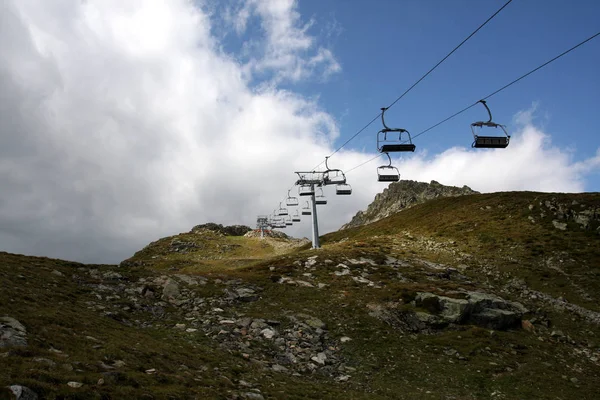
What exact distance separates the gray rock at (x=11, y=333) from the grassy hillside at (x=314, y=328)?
0.46 metres

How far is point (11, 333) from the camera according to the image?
44.0 ft

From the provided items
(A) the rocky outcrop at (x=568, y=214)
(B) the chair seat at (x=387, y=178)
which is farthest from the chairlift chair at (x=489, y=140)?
(A) the rocky outcrop at (x=568, y=214)

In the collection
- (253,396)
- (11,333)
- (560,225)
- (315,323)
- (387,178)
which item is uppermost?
(387,178)

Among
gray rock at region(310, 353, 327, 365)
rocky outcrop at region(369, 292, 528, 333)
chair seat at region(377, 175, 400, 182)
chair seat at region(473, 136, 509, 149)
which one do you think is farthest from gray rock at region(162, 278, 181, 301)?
chair seat at region(473, 136, 509, 149)

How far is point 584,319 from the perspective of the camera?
107ft

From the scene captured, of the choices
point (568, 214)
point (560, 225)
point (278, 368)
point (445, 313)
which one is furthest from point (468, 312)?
point (568, 214)

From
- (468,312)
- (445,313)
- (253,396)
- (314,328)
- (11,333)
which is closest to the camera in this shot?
(11,333)

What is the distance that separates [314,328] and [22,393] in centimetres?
1896

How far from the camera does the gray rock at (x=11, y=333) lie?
12.6 m

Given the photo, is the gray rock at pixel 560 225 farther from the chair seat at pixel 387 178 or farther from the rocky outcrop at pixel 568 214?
the chair seat at pixel 387 178

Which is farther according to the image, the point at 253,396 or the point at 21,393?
the point at 253,396

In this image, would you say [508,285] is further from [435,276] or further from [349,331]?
[349,331]

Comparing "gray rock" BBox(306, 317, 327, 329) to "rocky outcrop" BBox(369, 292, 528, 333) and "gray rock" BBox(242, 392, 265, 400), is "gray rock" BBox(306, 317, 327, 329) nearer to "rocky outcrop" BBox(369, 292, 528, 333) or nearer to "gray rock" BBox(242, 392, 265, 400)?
"rocky outcrop" BBox(369, 292, 528, 333)

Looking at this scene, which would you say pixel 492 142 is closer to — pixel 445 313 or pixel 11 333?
pixel 445 313
